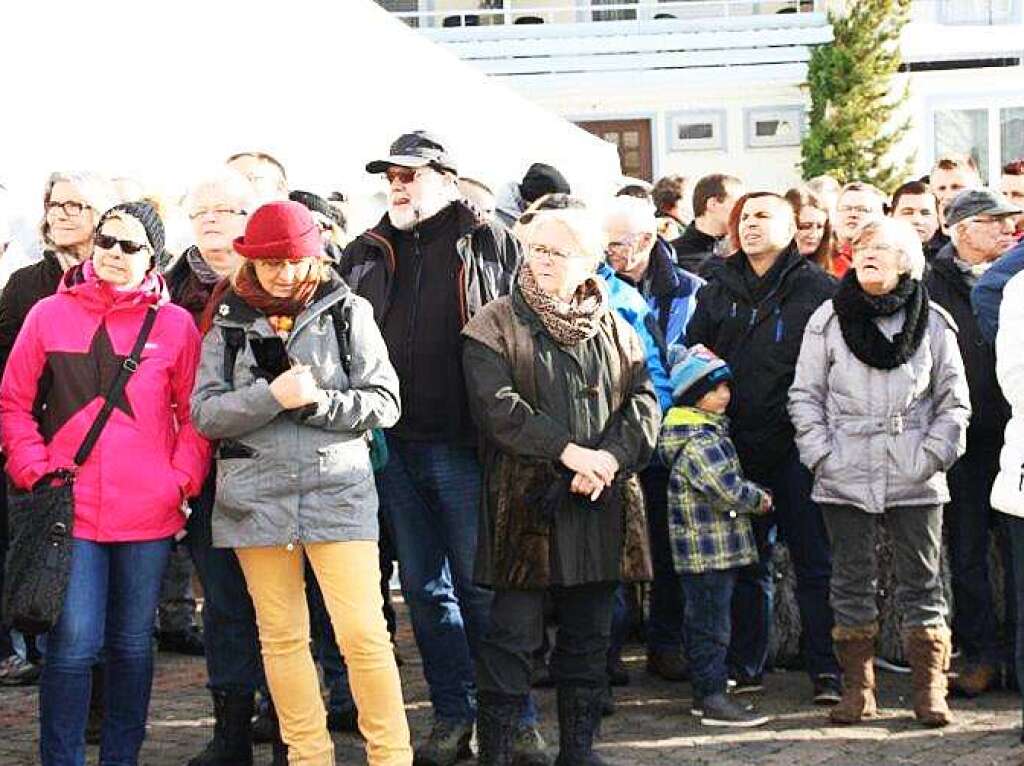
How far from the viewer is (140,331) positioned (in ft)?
20.3

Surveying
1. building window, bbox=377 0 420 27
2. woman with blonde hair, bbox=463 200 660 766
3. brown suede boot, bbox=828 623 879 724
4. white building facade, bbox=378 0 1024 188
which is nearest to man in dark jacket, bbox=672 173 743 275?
brown suede boot, bbox=828 623 879 724

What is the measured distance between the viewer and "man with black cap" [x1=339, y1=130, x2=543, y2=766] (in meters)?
6.70

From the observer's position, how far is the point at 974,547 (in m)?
7.84

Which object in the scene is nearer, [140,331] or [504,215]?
[140,331]

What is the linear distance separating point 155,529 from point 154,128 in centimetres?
329

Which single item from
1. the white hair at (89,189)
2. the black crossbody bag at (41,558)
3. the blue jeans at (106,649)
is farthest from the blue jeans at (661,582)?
the black crossbody bag at (41,558)

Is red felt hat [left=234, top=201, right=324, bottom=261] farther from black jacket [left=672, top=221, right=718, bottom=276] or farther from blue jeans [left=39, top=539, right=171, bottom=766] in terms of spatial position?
black jacket [left=672, top=221, right=718, bottom=276]

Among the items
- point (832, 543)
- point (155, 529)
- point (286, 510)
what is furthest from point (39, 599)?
point (832, 543)

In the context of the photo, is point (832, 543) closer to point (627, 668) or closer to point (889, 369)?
point (889, 369)

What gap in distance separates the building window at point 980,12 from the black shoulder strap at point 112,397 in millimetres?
27730

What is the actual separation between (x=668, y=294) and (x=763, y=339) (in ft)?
1.86

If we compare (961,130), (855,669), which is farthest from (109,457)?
(961,130)

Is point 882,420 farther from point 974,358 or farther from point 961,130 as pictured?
point 961,130

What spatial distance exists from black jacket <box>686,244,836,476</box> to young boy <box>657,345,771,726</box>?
0.67ft
